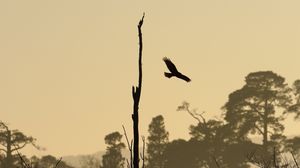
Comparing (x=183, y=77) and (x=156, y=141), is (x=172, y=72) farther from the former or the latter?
(x=156, y=141)

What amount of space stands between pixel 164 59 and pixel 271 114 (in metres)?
59.4

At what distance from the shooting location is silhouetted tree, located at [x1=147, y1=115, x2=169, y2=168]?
5838 cm

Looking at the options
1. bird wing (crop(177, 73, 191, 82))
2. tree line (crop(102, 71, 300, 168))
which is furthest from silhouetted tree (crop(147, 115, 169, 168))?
bird wing (crop(177, 73, 191, 82))

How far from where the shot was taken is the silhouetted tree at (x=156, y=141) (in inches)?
2298

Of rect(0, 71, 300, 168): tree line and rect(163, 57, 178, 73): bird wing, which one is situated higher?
rect(0, 71, 300, 168): tree line

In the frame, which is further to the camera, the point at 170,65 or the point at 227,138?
the point at 227,138

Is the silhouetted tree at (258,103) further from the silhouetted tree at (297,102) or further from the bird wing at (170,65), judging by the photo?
the bird wing at (170,65)

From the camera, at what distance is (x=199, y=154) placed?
5878 cm

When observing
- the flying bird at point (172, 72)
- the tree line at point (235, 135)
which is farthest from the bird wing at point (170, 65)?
the tree line at point (235, 135)

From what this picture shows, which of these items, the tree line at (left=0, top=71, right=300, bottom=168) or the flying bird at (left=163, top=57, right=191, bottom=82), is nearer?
the flying bird at (left=163, top=57, right=191, bottom=82)

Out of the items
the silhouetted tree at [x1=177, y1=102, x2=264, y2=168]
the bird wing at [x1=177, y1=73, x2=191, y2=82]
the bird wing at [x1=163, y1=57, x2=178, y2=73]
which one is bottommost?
the bird wing at [x1=177, y1=73, x2=191, y2=82]

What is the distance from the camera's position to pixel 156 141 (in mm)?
60000

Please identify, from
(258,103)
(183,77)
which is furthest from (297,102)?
(183,77)

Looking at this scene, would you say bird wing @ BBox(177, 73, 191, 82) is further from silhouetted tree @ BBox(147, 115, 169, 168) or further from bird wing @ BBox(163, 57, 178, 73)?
silhouetted tree @ BBox(147, 115, 169, 168)
